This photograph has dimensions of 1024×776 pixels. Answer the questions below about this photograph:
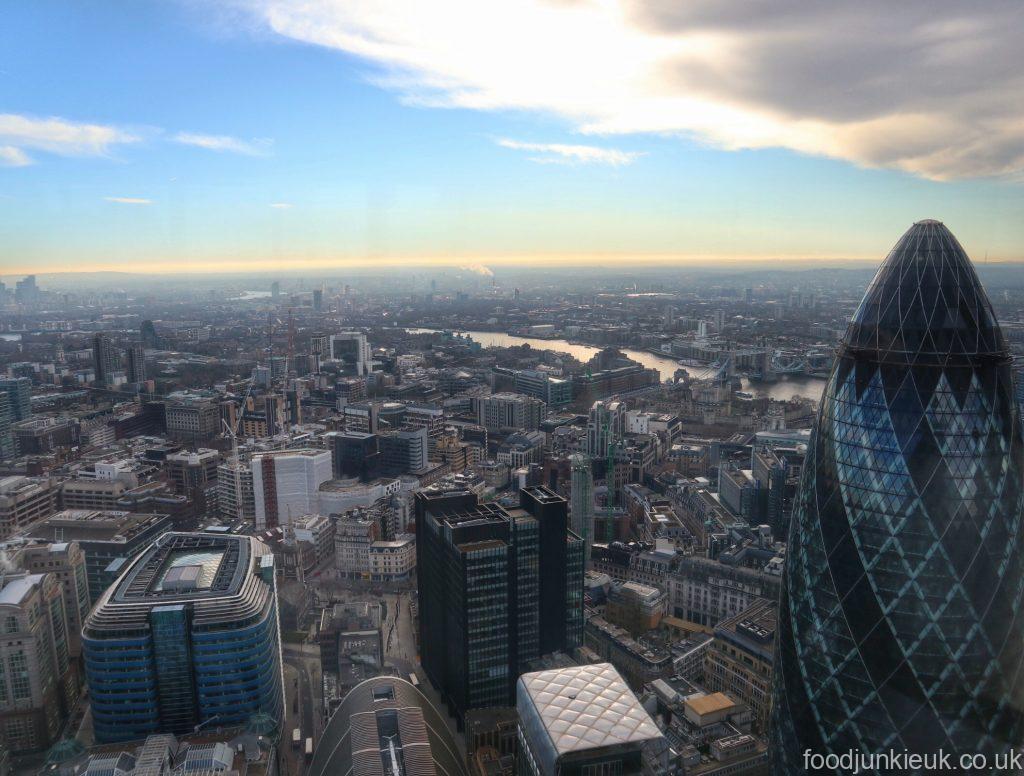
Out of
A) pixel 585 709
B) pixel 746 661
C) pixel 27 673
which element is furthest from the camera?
pixel 746 661

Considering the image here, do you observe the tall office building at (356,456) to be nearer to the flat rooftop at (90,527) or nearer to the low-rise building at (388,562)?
the low-rise building at (388,562)

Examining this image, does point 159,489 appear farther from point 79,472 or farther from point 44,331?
point 44,331

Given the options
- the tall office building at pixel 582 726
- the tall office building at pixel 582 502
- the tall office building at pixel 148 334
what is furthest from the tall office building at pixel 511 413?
the tall office building at pixel 582 726

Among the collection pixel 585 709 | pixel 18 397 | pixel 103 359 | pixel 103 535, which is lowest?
pixel 103 535

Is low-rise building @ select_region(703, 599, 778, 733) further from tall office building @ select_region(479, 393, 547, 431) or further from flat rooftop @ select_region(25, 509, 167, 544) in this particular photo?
tall office building @ select_region(479, 393, 547, 431)

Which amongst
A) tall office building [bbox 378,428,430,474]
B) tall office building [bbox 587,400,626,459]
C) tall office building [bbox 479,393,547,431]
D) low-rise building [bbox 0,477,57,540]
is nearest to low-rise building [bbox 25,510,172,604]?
low-rise building [bbox 0,477,57,540]

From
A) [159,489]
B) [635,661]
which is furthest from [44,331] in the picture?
[635,661]

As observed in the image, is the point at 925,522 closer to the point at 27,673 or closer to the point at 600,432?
the point at 27,673

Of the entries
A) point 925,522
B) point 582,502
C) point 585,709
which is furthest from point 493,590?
point 925,522
